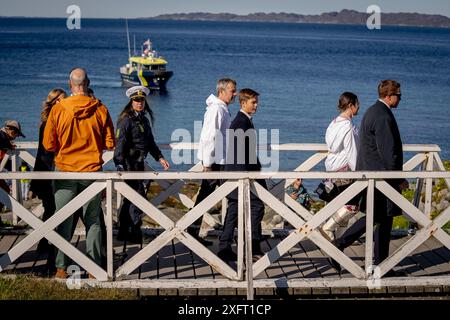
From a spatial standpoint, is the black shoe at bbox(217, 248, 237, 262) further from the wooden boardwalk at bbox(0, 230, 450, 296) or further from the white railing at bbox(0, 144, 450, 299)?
the white railing at bbox(0, 144, 450, 299)

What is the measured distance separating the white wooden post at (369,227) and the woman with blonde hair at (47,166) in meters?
2.92

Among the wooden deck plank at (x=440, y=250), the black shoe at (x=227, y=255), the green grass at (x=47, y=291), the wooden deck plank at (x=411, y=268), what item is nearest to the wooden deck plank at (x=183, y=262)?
the black shoe at (x=227, y=255)

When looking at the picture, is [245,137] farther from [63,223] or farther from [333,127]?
[63,223]

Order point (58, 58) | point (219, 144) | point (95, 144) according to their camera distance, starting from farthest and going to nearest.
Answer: point (58, 58) < point (219, 144) < point (95, 144)

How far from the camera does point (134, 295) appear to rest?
7277 millimetres

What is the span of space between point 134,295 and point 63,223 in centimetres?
92

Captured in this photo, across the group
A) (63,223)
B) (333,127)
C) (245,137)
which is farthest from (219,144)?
(63,223)

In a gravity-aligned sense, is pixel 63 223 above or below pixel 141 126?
below

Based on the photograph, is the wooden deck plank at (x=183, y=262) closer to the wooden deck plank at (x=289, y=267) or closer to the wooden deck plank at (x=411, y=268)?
the wooden deck plank at (x=289, y=267)

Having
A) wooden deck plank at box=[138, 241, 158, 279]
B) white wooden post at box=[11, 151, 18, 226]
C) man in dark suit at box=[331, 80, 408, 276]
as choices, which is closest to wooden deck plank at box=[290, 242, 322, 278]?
man in dark suit at box=[331, 80, 408, 276]

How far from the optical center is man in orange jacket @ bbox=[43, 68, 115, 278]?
7.12 m

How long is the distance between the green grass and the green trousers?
1.25ft

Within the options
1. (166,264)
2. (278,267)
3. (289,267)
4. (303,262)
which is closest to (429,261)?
(303,262)
